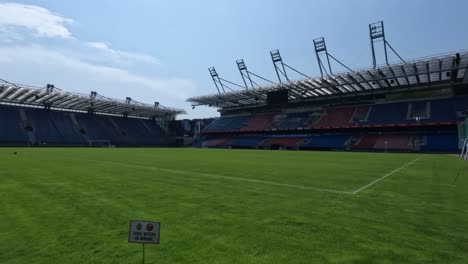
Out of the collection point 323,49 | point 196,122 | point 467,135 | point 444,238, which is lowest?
point 444,238

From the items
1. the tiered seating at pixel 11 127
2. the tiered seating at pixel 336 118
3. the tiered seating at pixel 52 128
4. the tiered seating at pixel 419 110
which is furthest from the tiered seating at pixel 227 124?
the tiered seating at pixel 11 127

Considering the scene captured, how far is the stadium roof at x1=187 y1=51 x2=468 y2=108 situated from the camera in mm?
43906

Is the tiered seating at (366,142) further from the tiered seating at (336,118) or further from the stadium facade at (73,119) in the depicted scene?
the stadium facade at (73,119)

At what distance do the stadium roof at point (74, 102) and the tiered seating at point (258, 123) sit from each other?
64.3 ft

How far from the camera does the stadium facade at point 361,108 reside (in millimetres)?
48562

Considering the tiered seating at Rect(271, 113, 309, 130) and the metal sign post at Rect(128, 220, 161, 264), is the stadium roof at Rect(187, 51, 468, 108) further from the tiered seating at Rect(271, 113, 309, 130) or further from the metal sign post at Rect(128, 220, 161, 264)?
the metal sign post at Rect(128, 220, 161, 264)

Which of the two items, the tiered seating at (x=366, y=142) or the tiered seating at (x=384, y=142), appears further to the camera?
the tiered seating at (x=366, y=142)

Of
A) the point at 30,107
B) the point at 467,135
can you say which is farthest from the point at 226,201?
the point at 30,107

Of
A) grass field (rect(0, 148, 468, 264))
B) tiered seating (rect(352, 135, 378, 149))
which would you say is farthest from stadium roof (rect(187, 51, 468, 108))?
grass field (rect(0, 148, 468, 264))

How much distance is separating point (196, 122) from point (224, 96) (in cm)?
2519

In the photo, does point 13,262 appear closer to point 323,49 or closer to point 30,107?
point 323,49

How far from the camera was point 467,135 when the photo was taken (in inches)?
1092

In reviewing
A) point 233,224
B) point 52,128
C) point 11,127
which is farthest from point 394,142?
point 11,127

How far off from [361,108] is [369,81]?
11200mm
